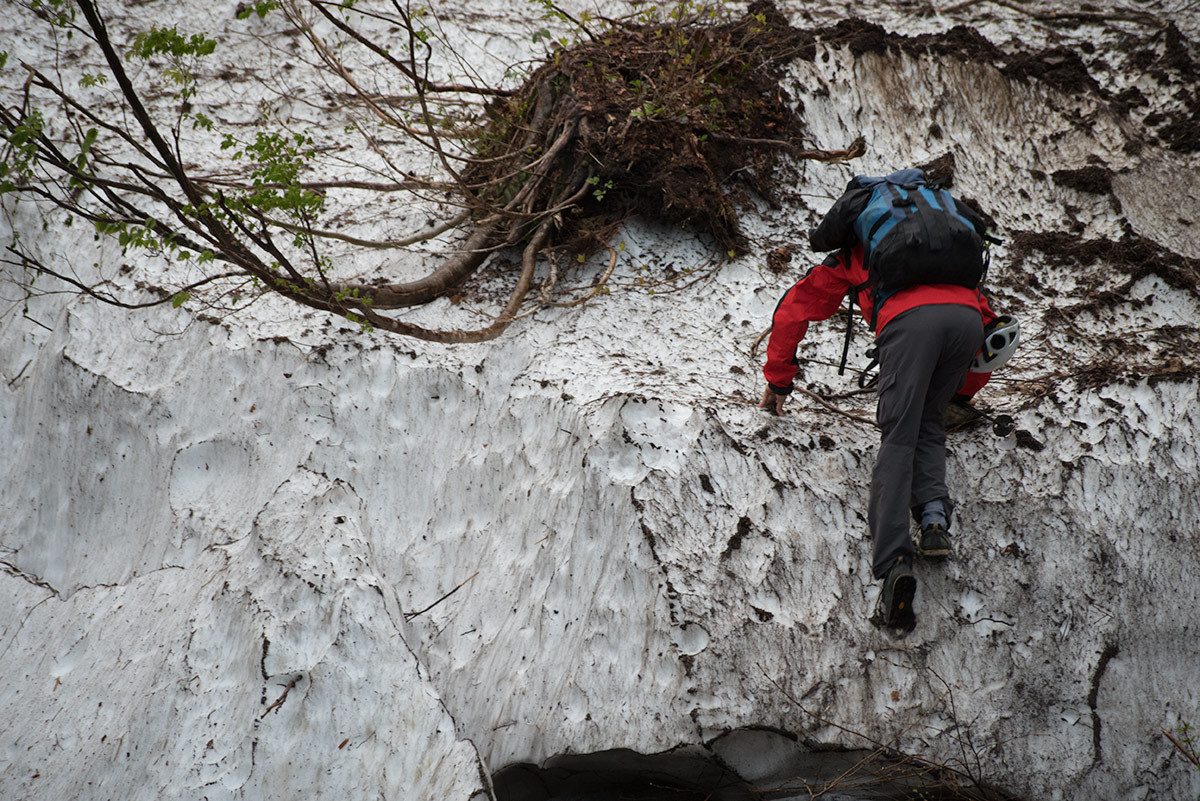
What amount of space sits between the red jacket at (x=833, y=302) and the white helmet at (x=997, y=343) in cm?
8

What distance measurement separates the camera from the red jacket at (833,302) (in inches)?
143

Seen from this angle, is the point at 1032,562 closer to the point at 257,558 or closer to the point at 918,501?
the point at 918,501

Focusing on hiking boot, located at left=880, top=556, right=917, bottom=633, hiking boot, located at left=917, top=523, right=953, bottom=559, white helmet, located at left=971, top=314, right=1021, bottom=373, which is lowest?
hiking boot, located at left=880, top=556, right=917, bottom=633

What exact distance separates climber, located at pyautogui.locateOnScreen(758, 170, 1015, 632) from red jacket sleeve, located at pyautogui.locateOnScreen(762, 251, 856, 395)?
18mm

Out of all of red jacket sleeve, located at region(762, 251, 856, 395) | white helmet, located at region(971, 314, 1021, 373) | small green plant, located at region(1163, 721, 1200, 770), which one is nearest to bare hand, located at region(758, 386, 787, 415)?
red jacket sleeve, located at region(762, 251, 856, 395)

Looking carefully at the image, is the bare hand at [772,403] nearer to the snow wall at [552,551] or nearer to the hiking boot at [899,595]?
the snow wall at [552,551]

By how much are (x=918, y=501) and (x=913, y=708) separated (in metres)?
1.09

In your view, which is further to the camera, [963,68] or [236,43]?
[236,43]

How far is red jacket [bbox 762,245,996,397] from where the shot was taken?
3.64 m

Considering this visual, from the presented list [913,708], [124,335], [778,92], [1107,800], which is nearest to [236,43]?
[124,335]

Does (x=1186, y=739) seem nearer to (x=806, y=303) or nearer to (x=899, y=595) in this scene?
(x=899, y=595)

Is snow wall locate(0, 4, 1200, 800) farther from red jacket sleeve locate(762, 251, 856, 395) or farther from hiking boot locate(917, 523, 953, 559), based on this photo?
red jacket sleeve locate(762, 251, 856, 395)

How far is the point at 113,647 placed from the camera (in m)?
4.24

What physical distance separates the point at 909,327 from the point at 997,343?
680 mm
